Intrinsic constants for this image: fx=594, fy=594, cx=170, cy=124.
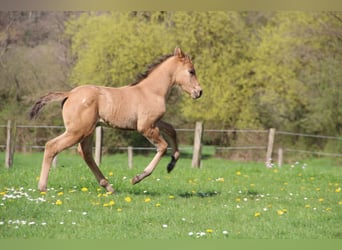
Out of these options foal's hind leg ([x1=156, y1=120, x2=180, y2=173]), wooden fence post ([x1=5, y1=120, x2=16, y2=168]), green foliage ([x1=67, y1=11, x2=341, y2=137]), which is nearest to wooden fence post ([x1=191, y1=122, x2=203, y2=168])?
wooden fence post ([x1=5, y1=120, x2=16, y2=168])

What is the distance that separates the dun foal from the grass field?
0.53 meters

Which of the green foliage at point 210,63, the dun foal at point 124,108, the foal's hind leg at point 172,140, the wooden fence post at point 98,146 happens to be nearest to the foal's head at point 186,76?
the dun foal at point 124,108

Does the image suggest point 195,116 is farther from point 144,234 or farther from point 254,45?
point 144,234

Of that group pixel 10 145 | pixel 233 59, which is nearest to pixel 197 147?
pixel 10 145

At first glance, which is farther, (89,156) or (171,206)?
(89,156)

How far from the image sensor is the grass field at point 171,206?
5.67 meters

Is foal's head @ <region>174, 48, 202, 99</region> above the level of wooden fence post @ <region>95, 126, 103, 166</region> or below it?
above

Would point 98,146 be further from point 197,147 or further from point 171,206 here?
point 171,206

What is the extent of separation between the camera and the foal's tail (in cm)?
746

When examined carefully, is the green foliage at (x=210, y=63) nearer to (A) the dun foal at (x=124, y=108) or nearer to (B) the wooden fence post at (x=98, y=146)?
(B) the wooden fence post at (x=98, y=146)

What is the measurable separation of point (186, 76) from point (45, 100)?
6.21ft

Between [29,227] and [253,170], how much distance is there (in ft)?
20.4

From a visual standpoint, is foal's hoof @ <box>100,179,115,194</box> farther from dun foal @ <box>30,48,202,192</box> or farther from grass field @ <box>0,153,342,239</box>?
grass field @ <box>0,153,342,239</box>

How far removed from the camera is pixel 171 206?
6.96 metres
